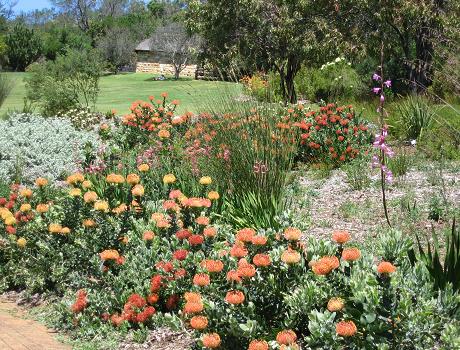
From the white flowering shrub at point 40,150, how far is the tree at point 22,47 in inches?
1556

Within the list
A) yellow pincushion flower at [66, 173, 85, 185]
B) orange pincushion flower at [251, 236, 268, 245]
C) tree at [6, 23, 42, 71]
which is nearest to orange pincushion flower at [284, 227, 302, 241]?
orange pincushion flower at [251, 236, 268, 245]

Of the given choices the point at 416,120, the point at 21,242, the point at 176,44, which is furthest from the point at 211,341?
the point at 176,44

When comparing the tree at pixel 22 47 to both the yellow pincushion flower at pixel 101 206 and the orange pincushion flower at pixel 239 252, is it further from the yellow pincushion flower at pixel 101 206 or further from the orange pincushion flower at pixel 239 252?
the orange pincushion flower at pixel 239 252

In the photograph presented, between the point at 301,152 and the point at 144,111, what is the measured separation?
3.22 metres

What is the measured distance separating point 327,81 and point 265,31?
3.21 m

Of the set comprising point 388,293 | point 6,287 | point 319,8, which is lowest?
point 6,287

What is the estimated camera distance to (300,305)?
3.26m

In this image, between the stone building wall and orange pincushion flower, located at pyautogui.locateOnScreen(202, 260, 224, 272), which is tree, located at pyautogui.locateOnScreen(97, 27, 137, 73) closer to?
the stone building wall

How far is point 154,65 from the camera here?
55.1 metres

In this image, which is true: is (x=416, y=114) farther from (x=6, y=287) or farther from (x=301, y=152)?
(x=6, y=287)

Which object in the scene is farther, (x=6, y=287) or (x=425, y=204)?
(x=425, y=204)

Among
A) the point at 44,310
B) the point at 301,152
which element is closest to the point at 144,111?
the point at 301,152

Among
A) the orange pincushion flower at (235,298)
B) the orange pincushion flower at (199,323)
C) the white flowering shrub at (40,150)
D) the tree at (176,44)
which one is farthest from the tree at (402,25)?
the tree at (176,44)

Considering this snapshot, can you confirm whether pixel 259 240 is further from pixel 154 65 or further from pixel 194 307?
pixel 154 65
